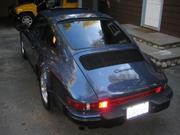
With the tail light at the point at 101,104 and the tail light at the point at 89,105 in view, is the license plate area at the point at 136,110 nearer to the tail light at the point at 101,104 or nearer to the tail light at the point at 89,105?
the tail light at the point at 101,104

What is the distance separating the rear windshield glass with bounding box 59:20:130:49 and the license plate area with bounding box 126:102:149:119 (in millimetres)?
1200

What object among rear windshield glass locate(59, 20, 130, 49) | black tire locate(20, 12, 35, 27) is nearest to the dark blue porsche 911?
rear windshield glass locate(59, 20, 130, 49)

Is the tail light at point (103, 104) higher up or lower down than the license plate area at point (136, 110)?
higher up

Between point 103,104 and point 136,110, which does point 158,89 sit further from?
point 103,104

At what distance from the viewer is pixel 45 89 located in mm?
4363

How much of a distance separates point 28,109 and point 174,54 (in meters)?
3.93

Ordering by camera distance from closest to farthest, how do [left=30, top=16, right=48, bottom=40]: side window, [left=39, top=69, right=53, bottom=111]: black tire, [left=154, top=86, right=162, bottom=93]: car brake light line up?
[left=154, top=86, right=162, bottom=93]: car brake light < [left=39, top=69, right=53, bottom=111]: black tire < [left=30, top=16, right=48, bottom=40]: side window

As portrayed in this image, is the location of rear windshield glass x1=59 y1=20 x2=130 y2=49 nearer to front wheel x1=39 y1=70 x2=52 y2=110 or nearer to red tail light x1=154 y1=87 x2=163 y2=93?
front wheel x1=39 y1=70 x2=52 y2=110

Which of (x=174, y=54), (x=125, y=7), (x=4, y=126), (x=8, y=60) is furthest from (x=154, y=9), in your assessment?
(x=4, y=126)

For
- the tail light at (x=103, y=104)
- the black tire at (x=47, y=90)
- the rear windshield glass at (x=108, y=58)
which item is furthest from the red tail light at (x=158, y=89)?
the black tire at (x=47, y=90)

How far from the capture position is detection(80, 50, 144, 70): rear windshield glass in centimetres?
374

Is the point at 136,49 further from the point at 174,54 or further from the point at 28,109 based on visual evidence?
the point at 174,54

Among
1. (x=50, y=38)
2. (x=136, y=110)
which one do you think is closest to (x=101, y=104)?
(x=136, y=110)

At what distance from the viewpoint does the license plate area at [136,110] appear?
340cm
